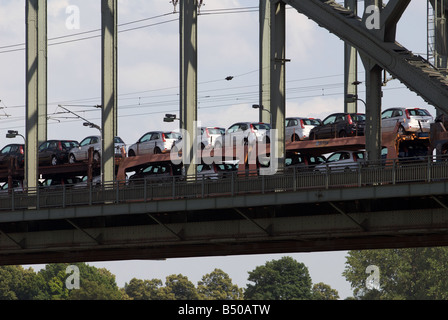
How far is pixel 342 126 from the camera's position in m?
48.8

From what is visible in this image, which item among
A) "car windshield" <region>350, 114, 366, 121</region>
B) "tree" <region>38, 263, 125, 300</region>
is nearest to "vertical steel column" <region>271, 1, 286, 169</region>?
"car windshield" <region>350, 114, 366, 121</region>

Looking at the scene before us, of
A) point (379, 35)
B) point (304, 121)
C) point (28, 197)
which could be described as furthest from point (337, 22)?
point (28, 197)

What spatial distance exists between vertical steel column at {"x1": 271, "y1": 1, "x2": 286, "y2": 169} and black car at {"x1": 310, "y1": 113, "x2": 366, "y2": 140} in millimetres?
2538

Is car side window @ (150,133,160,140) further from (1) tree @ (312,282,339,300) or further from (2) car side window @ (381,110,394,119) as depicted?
(1) tree @ (312,282,339,300)

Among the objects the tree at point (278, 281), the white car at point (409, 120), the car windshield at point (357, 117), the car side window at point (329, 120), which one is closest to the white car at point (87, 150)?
the car side window at point (329, 120)

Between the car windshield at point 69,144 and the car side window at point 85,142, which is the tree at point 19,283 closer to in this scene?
the car windshield at point 69,144

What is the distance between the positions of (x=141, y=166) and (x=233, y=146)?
259 inches

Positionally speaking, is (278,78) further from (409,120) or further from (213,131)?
(409,120)

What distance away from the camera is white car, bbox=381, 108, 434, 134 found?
4581 cm

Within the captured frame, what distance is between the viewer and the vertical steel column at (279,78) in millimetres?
47406

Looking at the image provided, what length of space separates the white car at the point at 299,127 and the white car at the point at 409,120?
5.80 metres

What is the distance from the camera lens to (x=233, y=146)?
4984 cm

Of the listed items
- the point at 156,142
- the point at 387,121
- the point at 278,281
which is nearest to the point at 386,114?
the point at 387,121
